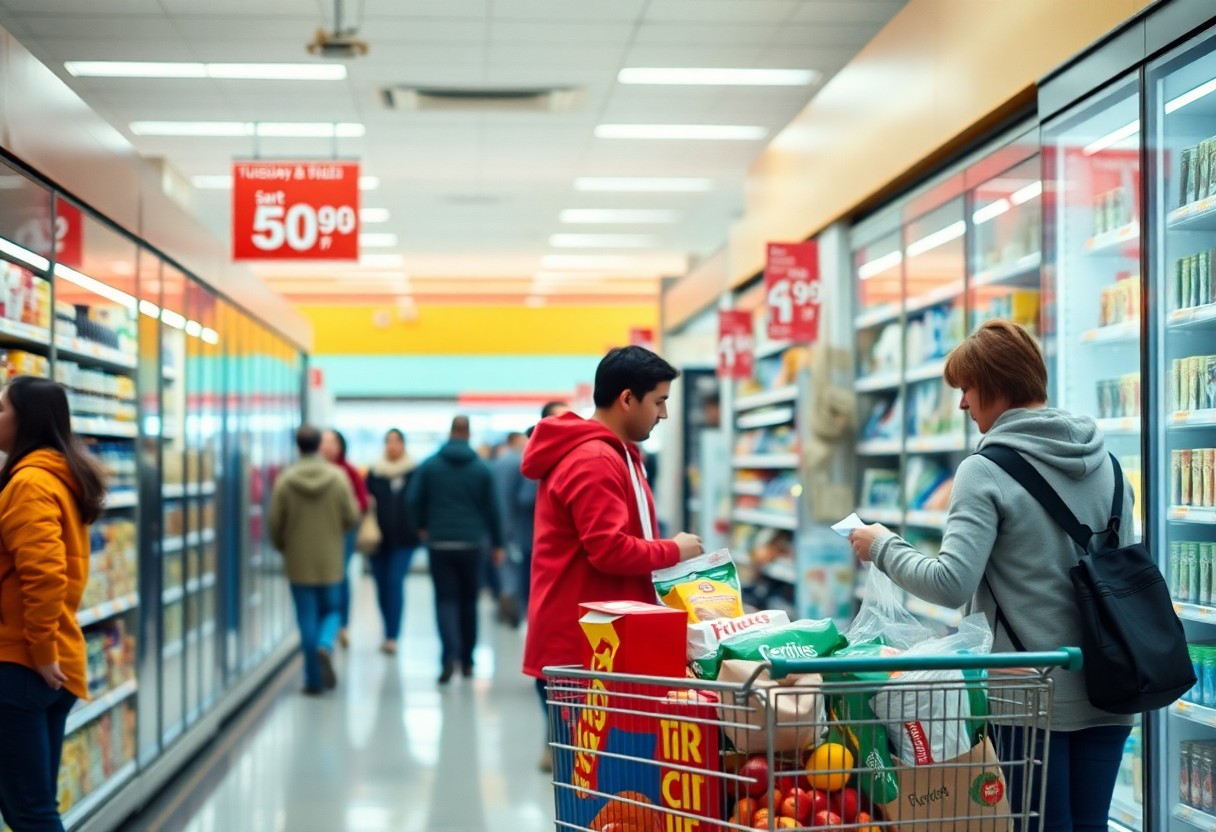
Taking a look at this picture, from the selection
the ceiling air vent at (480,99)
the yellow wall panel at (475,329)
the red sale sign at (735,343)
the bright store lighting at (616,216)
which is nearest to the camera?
the ceiling air vent at (480,99)

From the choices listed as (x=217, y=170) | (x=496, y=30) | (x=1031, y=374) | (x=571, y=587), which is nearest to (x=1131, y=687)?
(x=1031, y=374)

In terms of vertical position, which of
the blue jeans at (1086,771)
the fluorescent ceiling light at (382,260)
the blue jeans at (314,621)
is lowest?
the blue jeans at (314,621)

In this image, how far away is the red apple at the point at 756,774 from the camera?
6.64ft

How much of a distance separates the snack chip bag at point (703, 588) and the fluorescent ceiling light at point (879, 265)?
3981 mm

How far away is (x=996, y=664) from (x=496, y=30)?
5.93 metres

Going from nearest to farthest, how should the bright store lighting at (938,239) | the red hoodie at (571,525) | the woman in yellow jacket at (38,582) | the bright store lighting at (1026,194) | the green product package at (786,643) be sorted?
the green product package at (786,643) < the red hoodie at (571,525) < the woman in yellow jacket at (38,582) < the bright store lighting at (1026,194) < the bright store lighting at (938,239)

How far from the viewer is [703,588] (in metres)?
2.70

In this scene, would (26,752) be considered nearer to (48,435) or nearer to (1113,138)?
(48,435)

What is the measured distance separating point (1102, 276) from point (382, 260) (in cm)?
1315

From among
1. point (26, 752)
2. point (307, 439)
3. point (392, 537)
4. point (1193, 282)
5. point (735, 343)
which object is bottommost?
point (26, 752)

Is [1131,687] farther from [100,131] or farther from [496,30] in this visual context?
[496,30]

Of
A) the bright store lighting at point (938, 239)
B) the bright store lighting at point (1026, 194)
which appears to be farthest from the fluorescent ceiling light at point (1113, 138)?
the bright store lighting at point (938, 239)

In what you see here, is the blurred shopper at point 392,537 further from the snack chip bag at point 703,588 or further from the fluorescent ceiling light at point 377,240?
the snack chip bag at point 703,588

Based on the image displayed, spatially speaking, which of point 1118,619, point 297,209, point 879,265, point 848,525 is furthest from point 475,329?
point 1118,619
